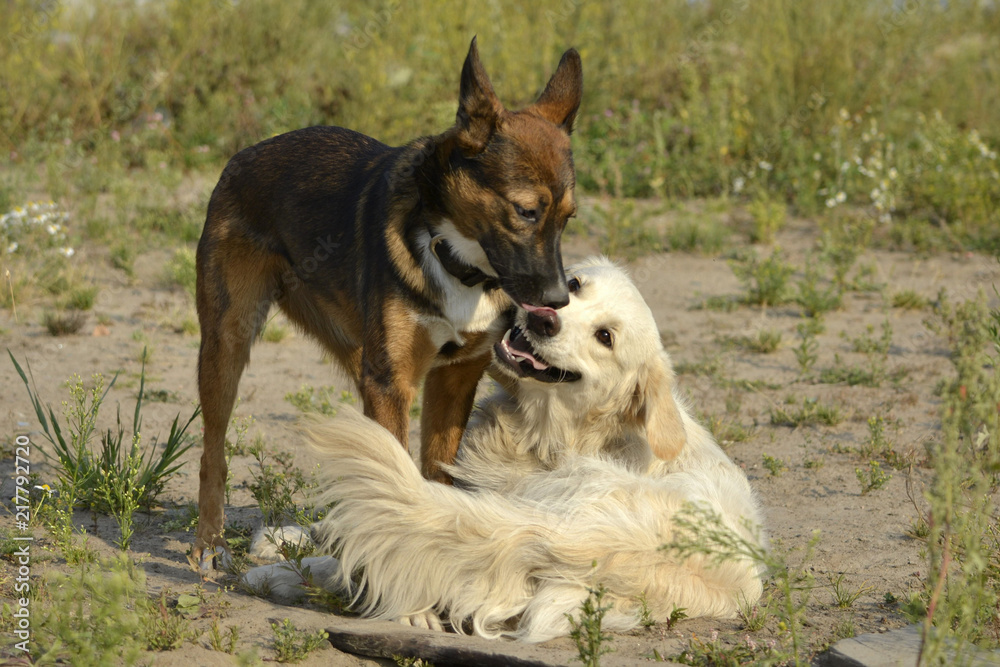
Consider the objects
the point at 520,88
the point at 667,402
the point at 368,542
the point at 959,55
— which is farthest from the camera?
the point at 959,55

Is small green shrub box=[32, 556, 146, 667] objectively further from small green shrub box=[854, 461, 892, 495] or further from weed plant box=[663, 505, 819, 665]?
small green shrub box=[854, 461, 892, 495]

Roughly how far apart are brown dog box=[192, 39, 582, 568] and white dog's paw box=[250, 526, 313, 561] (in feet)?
0.51

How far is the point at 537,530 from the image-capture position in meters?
3.13

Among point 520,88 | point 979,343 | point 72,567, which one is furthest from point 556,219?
point 520,88

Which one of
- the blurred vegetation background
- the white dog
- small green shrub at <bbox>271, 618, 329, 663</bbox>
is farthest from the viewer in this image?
the blurred vegetation background

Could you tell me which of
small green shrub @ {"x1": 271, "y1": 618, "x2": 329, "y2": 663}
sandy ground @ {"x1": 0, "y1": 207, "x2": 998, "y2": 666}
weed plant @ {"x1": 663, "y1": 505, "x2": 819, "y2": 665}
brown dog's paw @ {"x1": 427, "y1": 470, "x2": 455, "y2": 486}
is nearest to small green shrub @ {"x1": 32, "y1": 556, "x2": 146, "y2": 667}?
sandy ground @ {"x1": 0, "y1": 207, "x2": 998, "y2": 666}

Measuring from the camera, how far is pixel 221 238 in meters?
4.12

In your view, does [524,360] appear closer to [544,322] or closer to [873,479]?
[544,322]

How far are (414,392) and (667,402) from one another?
977mm

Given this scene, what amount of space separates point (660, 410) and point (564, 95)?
1390mm

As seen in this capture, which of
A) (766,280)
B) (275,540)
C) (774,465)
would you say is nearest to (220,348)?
(275,540)

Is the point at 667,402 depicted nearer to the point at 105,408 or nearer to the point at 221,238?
the point at 221,238

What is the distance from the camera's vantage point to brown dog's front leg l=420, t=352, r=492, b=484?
404cm

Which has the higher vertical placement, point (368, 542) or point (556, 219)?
point (556, 219)
